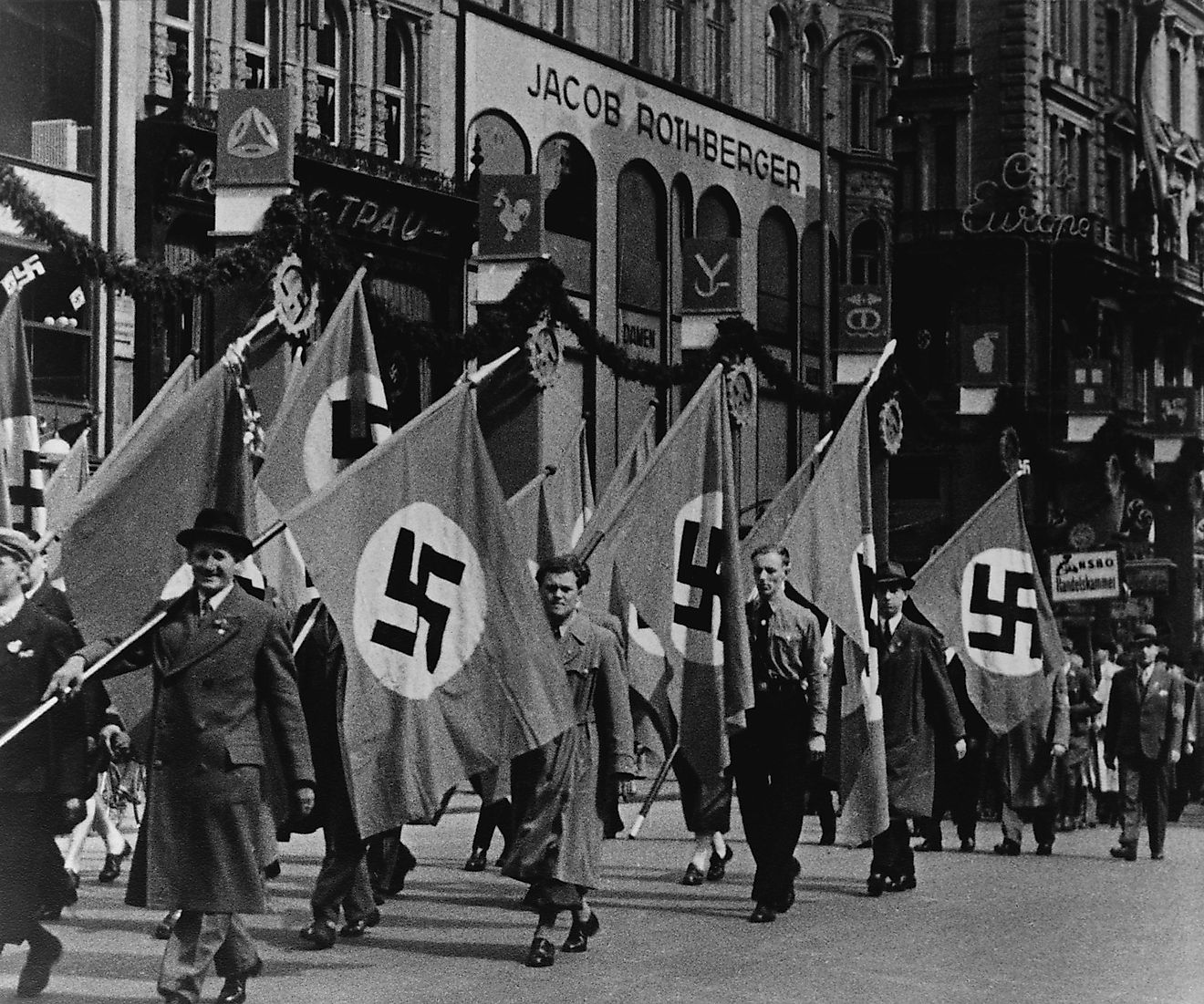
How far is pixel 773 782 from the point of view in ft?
43.7

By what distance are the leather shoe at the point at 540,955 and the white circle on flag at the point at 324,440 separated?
9.10 feet

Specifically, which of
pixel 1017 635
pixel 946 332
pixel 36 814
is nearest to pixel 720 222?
pixel 946 332

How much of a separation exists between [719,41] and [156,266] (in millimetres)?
20187

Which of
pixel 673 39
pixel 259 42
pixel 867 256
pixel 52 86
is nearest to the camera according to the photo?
pixel 52 86

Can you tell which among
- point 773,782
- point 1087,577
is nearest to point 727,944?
point 773,782

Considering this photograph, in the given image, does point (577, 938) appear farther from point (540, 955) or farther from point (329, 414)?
point (329, 414)

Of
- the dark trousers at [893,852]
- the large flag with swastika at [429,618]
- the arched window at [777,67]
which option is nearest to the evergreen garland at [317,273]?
the dark trousers at [893,852]

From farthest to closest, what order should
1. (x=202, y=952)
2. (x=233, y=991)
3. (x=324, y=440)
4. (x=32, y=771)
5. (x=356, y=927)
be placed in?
1. (x=324, y=440)
2. (x=356, y=927)
3. (x=32, y=771)
4. (x=233, y=991)
5. (x=202, y=952)

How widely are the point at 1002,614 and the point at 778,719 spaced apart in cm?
433

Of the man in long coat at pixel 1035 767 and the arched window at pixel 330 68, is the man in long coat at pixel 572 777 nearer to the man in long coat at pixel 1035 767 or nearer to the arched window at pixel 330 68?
the man in long coat at pixel 1035 767

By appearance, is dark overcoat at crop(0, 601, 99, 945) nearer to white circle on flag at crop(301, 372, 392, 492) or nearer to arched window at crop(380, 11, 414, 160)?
white circle on flag at crop(301, 372, 392, 492)

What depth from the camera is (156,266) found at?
23.8 m

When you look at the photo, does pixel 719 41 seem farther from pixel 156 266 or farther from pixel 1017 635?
pixel 1017 635

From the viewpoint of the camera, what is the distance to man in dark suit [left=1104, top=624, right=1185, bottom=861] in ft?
60.0
